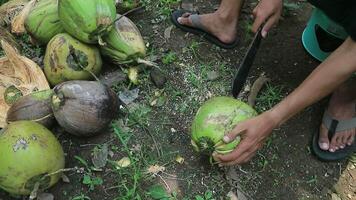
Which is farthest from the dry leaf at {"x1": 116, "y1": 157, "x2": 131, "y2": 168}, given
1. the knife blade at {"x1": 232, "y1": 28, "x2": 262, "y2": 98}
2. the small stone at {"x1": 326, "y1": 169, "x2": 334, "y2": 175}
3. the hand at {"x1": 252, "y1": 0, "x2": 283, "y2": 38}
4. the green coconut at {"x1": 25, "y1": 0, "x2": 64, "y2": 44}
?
the small stone at {"x1": 326, "y1": 169, "x2": 334, "y2": 175}

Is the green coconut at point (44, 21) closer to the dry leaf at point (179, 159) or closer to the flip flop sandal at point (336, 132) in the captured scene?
the dry leaf at point (179, 159)

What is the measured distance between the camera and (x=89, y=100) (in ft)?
8.55

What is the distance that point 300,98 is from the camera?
2229 mm

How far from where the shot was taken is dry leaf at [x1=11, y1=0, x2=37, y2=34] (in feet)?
10.5

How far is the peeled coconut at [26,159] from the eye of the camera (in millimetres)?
2346

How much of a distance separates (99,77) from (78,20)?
1.44 feet

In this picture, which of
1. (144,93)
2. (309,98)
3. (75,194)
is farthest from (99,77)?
(309,98)

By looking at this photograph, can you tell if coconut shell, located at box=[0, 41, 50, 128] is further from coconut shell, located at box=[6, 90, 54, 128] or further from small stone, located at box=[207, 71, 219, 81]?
small stone, located at box=[207, 71, 219, 81]

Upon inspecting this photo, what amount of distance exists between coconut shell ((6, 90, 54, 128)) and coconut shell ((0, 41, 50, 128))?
0.14m

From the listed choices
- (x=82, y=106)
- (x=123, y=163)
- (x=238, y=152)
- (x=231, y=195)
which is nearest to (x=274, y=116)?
(x=238, y=152)

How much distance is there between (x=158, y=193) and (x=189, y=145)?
358mm

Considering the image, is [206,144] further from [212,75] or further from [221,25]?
[221,25]

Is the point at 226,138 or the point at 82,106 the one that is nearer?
the point at 226,138

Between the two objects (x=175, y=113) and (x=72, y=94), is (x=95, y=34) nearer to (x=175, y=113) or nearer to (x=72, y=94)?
(x=72, y=94)
